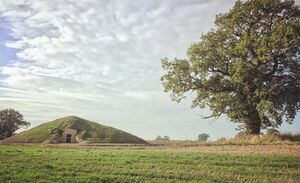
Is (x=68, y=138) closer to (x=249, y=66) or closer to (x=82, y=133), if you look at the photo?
(x=82, y=133)

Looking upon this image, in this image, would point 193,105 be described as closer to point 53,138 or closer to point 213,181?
point 53,138

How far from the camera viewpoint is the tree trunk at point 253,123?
136 feet

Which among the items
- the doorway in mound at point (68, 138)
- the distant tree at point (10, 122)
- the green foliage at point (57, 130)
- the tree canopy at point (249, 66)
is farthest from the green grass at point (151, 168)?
the distant tree at point (10, 122)

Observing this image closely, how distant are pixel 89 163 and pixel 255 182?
9.29m

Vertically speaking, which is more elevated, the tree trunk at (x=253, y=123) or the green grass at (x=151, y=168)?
the tree trunk at (x=253, y=123)

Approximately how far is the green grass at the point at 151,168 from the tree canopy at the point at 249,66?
15005 mm

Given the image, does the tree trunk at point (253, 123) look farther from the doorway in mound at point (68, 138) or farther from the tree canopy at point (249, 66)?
the doorway in mound at point (68, 138)

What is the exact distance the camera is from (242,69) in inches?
1507

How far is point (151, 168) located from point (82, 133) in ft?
101

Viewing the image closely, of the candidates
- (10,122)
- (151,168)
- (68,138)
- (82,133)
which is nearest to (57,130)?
(68,138)

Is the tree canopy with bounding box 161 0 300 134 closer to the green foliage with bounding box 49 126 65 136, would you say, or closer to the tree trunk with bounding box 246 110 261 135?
the tree trunk with bounding box 246 110 261 135

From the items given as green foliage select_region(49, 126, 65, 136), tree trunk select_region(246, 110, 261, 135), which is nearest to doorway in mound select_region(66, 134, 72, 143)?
green foliage select_region(49, 126, 65, 136)

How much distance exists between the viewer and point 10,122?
239ft

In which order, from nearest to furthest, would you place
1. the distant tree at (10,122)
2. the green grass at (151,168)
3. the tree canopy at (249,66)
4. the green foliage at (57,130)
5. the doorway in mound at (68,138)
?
the green grass at (151,168), the tree canopy at (249,66), the doorway in mound at (68,138), the green foliage at (57,130), the distant tree at (10,122)
